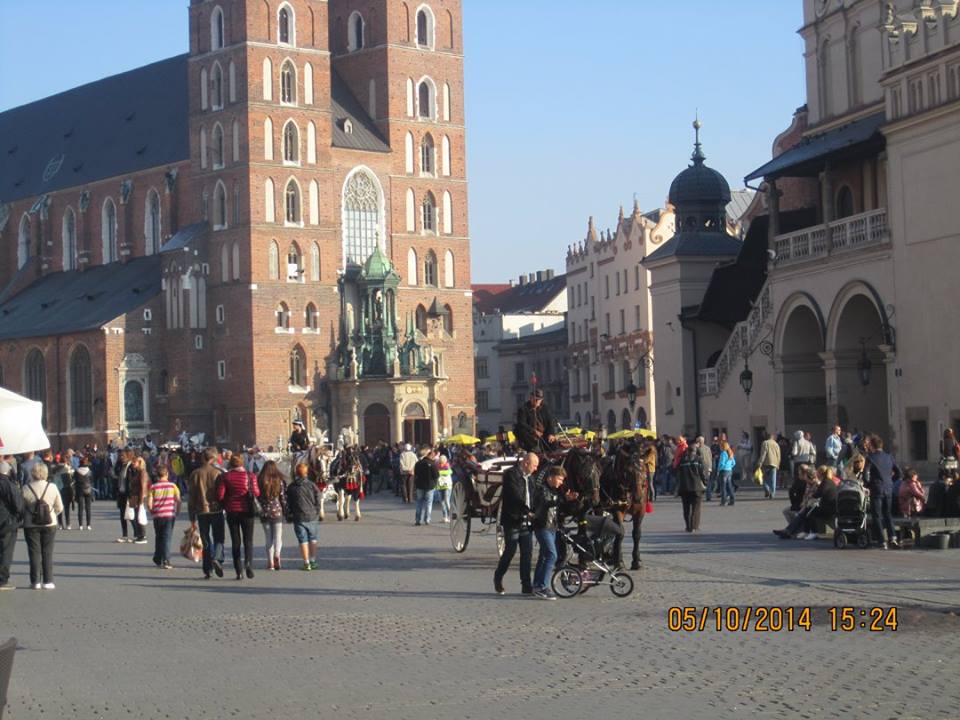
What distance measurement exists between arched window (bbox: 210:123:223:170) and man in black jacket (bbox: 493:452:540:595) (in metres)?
60.9

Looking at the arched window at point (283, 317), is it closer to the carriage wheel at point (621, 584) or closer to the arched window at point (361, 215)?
the arched window at point (361, 215)

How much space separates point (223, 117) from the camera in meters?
77.0

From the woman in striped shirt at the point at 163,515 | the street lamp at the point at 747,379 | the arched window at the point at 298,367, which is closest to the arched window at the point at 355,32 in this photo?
the arched window at the point at 298,367

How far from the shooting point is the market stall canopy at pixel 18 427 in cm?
1878

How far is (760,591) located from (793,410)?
25001mm

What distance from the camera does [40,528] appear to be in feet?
67.2

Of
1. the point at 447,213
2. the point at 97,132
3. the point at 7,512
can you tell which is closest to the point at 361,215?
the point at 447,213

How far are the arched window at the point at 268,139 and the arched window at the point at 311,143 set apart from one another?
1.85 m

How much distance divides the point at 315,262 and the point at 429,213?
24.6 feet

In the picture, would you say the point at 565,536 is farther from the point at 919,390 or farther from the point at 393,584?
the point at 919,390

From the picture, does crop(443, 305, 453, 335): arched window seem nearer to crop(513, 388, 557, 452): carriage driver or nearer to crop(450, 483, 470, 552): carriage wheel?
crop(450, 483, 470, 552): carriage wheel

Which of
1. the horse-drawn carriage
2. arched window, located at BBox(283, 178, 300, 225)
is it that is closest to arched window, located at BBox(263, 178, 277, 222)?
arched window, located at BBox(283, 178, 300, 225)

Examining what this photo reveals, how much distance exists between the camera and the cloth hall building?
75.9 metres

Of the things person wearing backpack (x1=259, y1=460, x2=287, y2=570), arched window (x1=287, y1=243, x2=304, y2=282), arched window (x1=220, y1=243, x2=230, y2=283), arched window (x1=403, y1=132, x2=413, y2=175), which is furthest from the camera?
arched window (x1=403, y1=132, x2=413, y2=175)
